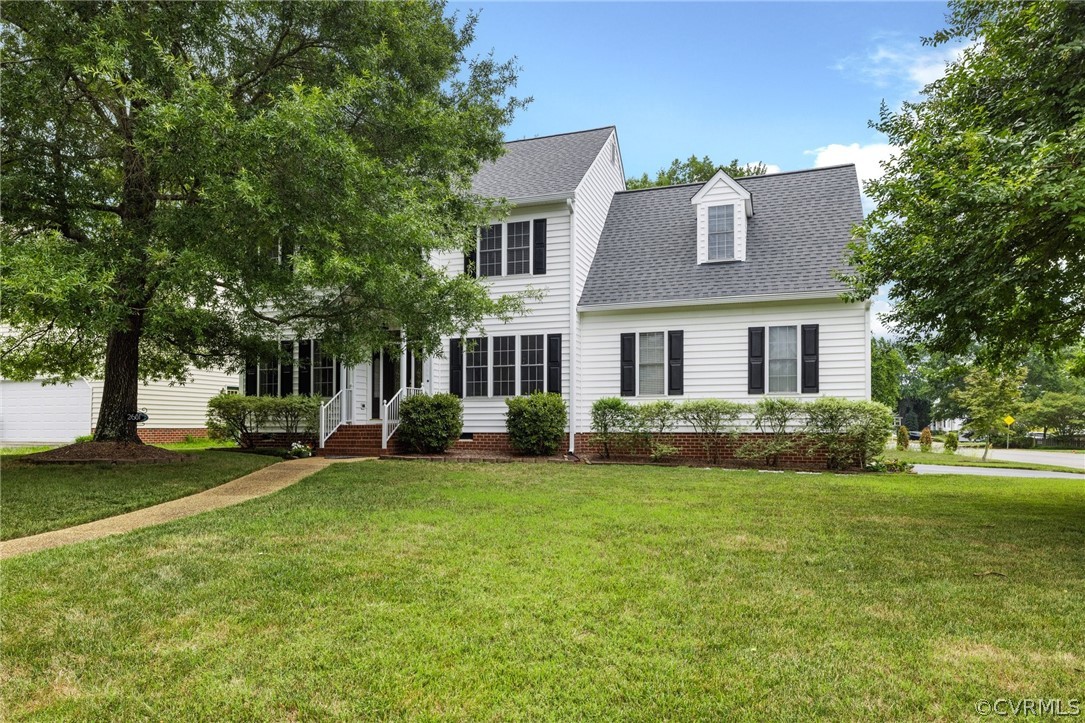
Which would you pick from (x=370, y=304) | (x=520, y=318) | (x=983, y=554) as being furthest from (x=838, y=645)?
(x=520, y=318)

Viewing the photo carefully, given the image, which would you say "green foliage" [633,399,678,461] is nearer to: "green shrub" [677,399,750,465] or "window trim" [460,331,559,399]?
"green shrub" [677,399,750,465]

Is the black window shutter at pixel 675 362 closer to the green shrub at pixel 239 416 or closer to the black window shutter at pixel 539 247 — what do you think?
the black window shutter at pixel 539 247

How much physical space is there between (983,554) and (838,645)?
10.2ft

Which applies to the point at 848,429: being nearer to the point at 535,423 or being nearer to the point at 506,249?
the point at 535,423

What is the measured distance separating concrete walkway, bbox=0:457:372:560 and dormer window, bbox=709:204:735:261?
9963mm

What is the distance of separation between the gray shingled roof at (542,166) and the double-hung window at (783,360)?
5.72 m

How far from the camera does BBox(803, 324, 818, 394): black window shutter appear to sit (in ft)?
44.2

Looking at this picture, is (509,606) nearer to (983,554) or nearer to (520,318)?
(983,554)

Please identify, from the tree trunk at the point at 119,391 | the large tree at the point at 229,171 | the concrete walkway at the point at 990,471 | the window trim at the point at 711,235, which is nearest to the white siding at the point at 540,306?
the window trim at the point at 711,235

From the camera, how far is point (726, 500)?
8.42 m

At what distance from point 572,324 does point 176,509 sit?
357 inches

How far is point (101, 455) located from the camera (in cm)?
1050

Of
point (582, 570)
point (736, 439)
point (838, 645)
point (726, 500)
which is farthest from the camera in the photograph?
point (736, 439)

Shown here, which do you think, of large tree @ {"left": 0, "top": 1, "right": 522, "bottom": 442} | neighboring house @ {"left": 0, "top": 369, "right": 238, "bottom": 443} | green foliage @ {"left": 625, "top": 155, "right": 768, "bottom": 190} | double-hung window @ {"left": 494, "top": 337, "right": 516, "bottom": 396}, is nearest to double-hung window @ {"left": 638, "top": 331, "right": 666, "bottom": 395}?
double-hung window @ {"left": 494, "top": 337, "right": 516, "bottom": 396}
